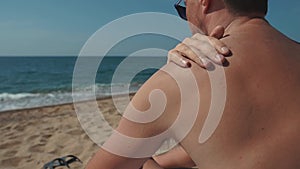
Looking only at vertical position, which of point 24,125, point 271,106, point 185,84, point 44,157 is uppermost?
point 185,84

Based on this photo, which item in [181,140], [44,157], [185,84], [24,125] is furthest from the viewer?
[24,125]

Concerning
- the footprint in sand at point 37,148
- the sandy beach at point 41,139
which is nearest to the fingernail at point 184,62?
the sandy beach at point 41,139

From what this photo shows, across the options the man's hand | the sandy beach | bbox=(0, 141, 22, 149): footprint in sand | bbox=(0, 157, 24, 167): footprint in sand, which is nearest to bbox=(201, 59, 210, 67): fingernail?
the man's hand

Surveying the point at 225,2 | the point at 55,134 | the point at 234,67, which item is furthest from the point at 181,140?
the point at 55,134

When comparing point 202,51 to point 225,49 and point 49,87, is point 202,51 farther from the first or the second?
point 49,87

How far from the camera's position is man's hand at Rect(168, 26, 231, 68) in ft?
3.79

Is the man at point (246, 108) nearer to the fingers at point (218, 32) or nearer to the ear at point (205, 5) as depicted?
the fingers at point (218, 32)

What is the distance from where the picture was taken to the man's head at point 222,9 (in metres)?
1.28

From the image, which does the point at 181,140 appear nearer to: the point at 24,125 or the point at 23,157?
the point at 23,157

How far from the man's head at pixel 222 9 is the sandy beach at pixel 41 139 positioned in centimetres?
252

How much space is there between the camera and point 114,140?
1257 millimetres

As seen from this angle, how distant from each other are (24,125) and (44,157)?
252 centimetres

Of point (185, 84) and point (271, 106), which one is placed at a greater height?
point (185, 84)

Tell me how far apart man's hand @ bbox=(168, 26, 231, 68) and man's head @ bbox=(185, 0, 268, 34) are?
7cm
